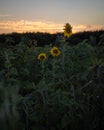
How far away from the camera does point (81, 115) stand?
1.86 metres

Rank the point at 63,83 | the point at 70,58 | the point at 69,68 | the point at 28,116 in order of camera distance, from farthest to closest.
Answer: the point at 70,58
the point at 69,68
the point at 63,83
the point at 28,116

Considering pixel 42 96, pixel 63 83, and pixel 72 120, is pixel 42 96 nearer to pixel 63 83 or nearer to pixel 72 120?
pixel 72 120

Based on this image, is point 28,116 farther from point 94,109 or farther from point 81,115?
point 94,109

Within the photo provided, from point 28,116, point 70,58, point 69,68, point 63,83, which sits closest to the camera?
point 28,116

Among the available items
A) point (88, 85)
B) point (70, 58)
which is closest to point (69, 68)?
point (70, 58)

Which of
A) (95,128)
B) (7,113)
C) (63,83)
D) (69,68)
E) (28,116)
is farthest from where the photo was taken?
(69,68)

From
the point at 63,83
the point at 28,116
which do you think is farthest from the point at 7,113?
the point at 63,83

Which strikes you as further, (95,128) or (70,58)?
(70,58)

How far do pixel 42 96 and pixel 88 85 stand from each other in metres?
0.38

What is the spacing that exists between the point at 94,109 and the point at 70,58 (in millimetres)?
2125

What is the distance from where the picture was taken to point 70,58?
4059 mm

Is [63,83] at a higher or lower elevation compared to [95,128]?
higher

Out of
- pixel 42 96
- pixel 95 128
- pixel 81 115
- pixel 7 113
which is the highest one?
pixel 7 113

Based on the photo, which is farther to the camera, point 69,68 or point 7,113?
point 69,68
